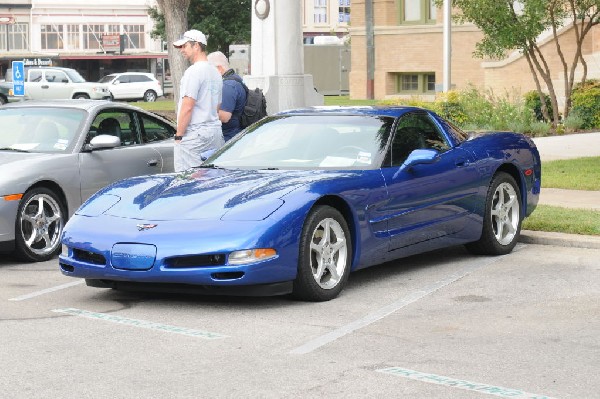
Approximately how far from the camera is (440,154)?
382 inches

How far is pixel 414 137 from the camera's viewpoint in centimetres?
971

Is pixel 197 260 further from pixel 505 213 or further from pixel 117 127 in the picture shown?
pixel 117 127

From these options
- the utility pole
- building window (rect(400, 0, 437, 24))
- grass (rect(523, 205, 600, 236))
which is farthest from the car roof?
the utility pole

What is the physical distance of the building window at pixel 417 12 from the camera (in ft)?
138

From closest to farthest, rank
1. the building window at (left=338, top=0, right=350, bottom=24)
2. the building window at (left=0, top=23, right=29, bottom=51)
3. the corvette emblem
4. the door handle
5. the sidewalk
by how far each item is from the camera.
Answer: the corvette emblem < the door handle < the sidewalk < the building window at (left=0, top=23, right=29, bottom=51) < the building window at (left=338, top=0, right=350, bottom=24)

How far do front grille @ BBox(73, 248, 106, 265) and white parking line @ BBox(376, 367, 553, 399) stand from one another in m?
2.59

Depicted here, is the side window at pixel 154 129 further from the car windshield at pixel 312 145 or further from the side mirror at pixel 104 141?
the car windshield at pixel 312 145

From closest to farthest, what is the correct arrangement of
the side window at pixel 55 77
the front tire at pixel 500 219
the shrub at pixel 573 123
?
the front tire at pixel 500 219 → the shrub at pixel 573 123 → the side window at pixel 55 77

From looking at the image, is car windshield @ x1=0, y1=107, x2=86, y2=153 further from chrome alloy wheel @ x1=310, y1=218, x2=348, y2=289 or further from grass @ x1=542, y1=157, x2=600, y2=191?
grass @ x1=542, y1=157, x2=600, y2=191

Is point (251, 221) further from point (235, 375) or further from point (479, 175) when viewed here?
point (479, 175)

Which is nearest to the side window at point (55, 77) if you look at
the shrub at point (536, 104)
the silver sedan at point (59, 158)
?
the shrub at point (536, 104)

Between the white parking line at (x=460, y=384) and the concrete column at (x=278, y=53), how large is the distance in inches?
595

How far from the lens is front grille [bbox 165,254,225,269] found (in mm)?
7871

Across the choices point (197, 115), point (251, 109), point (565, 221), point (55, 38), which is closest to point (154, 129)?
point (251, 109)
